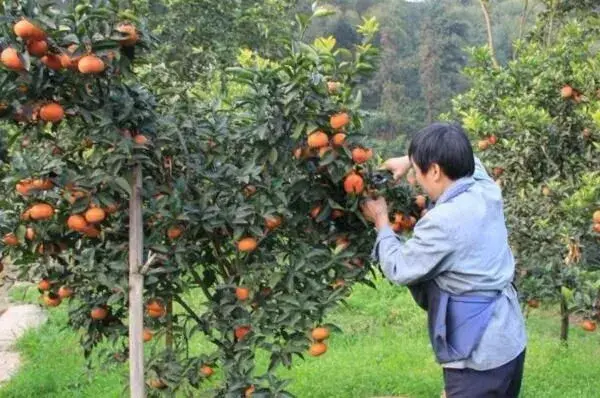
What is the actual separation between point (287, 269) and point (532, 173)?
1.91m

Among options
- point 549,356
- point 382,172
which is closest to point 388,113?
point 549,356

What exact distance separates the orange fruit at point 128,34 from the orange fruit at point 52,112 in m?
0.24

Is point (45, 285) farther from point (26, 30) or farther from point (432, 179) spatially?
point (432, 179)

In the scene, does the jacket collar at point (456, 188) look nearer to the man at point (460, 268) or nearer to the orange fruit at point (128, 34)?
the man at point (460, 268)

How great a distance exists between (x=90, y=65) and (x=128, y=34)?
14 centimetres

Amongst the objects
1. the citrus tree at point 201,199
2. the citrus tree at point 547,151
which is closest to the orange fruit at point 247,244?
the citrus tree at point 201,199

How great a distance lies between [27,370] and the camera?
5031 millimetres

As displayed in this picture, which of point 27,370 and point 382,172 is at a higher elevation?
point 382,172

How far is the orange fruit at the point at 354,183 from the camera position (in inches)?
85.3

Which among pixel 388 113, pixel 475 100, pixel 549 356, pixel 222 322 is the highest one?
pixel 388 113

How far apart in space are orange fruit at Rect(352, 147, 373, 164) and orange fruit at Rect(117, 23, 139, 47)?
0.67 metres

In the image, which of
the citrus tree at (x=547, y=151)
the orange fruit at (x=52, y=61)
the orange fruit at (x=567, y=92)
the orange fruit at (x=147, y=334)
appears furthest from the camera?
the orange fruit at (x=567, y=92)

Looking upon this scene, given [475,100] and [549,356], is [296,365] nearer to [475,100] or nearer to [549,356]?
[549,356]

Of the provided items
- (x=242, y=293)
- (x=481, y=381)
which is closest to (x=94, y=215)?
(x=242, y=293)
